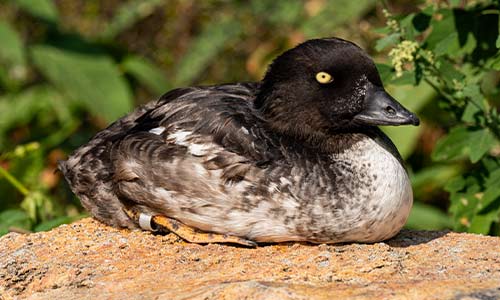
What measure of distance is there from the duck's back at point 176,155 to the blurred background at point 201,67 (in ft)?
2.41

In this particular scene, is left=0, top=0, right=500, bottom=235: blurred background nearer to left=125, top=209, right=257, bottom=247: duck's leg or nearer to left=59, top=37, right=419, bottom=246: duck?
left=59, top=37, right=419, bottom=246: duck

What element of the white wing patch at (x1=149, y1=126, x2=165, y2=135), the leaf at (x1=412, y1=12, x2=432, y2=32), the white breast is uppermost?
the leaf at (x1=412, y1=12, x2=432, y2=32)

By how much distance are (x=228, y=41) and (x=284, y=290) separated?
22.3 ft

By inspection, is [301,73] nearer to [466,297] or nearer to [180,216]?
[180,216]

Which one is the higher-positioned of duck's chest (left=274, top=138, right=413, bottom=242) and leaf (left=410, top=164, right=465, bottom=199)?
duck's chest (left=274, top=138, right=413, bottom=242)

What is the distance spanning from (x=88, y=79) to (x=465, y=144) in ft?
14.4

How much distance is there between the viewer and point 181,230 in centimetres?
484

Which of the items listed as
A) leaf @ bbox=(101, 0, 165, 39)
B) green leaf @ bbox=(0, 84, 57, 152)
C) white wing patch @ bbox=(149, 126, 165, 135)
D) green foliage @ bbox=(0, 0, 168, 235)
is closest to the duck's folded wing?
white wing patch @ bbox=(149, 126, 165, 135)

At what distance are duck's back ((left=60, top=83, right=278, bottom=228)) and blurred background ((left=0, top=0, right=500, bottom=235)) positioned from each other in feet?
2.41

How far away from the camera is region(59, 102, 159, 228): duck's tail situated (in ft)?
16.8

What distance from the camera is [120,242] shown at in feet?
16.2

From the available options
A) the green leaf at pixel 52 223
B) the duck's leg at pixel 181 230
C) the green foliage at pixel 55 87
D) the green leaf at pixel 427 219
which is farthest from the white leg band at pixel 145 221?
the green leaf at pixel 427 219

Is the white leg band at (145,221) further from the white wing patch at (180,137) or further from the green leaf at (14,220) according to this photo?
the green leaf at (14,220)

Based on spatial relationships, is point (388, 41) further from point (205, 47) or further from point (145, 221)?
point (205, 47)
